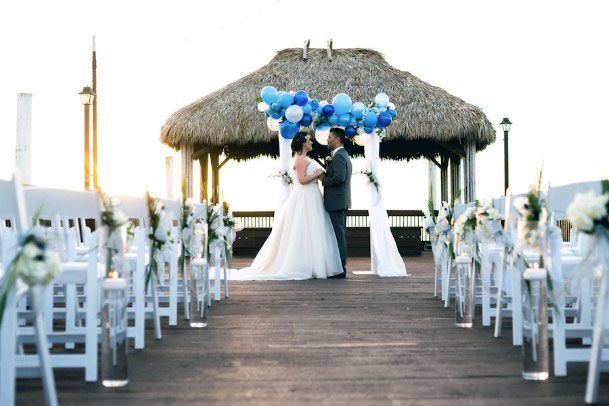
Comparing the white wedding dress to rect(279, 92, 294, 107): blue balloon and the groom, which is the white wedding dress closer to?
the groom

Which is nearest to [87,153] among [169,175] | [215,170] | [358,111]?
[169,175]

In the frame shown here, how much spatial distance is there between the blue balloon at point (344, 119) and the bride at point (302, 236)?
0.47 metres

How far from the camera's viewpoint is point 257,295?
7266 millimetres

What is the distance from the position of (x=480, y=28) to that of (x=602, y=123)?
2.72m

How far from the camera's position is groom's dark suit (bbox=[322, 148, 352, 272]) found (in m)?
9.14

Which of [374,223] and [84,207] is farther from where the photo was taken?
[374,223]

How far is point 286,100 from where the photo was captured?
9.26 m

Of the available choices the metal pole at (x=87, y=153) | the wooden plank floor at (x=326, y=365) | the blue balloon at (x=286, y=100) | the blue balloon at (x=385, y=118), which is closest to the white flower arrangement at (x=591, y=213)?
the wooden plank floor at (x=326, y=365)

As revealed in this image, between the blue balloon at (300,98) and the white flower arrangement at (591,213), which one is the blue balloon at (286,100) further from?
the white flower arrangement at (591,213)

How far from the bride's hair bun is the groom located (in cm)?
29

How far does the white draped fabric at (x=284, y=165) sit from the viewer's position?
9.66m

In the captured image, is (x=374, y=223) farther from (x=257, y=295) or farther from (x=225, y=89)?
(x=225, y=89)

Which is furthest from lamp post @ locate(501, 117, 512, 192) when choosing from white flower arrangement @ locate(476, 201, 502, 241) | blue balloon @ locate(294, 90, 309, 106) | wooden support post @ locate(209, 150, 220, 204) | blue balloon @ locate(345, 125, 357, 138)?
white flower arrangement @ locate(476, 201, 502, 241)

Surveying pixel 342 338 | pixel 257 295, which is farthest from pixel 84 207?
pixel 257 295
